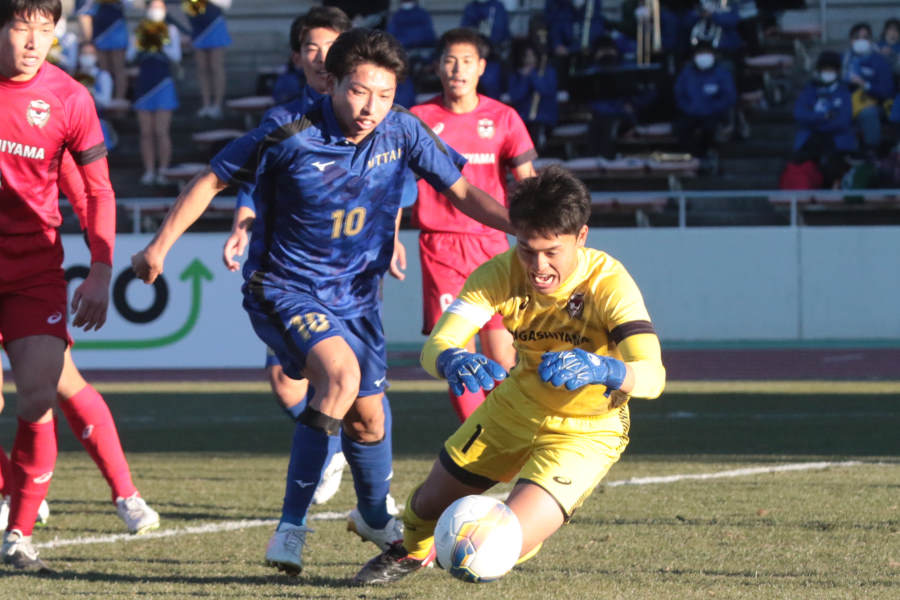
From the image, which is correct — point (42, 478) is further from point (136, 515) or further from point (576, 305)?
point (576, 305)

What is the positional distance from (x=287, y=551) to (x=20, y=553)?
3.53 ft

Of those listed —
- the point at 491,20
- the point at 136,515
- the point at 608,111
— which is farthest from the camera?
the point at 491,20

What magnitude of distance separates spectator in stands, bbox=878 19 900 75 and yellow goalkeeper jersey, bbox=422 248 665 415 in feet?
48.3

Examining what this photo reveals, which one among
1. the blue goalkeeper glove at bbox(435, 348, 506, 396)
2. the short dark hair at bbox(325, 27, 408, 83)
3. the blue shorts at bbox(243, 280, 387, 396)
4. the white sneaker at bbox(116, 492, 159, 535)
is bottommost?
the white sneaker at bbox(116, 492, 159, 535)

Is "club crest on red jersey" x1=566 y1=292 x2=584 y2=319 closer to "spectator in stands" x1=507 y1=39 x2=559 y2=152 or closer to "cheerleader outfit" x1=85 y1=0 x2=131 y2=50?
"spectator in stands" x1=507 y1=39 x2=559 y2=152

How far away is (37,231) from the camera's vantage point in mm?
5398

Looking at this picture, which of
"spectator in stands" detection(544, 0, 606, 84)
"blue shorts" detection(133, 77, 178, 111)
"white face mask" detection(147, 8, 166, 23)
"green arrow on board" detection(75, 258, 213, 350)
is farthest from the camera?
"white face mask" detection(147, 8, 166, 23)

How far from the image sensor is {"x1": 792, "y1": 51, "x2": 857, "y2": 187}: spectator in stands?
16.7 meters

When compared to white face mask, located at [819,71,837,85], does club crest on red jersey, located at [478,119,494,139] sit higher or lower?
higher

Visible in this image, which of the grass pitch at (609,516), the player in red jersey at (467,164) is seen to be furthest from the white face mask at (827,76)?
the player in red jersey at (467,164)

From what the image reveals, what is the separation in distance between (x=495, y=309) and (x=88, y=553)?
2.08 meters

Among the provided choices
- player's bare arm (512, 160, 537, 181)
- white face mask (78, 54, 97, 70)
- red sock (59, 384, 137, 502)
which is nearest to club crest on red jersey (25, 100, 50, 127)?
red sock (59, 384, 137, 502)

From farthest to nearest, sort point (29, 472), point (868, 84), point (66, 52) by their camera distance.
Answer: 1. point (66, 52)
2. point (868, 84)
3. point (29, 472)

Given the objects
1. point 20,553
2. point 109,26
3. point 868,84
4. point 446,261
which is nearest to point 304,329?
point 20,553
